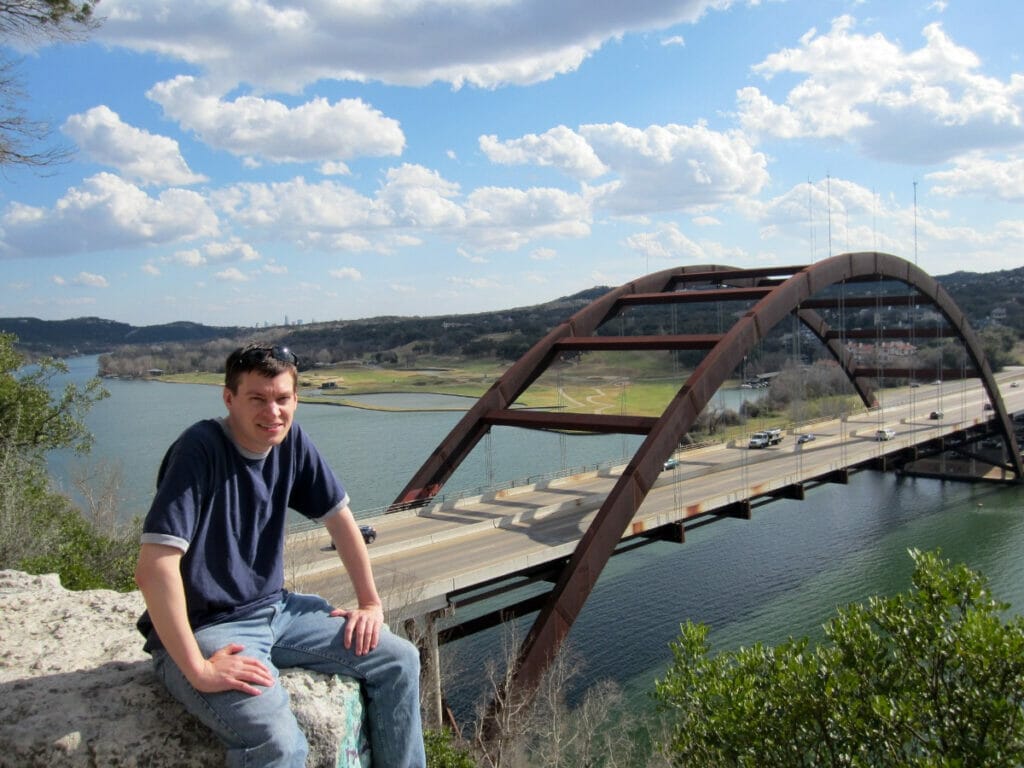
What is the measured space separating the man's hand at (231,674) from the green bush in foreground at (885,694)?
5.83 metres

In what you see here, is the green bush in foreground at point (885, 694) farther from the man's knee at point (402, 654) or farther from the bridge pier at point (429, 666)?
the bridge pier at point (429, 666)

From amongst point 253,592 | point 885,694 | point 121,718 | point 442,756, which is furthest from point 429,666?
point 253,592

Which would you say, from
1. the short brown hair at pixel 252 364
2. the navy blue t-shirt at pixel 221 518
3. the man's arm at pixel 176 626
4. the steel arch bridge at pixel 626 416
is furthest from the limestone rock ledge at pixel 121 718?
the steel arch bridge at pixel 626 416

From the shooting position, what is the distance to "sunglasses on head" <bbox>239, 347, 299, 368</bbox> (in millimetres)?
3582

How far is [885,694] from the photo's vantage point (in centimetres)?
842

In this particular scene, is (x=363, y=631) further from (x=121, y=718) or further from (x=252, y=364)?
(x=252, y=364)

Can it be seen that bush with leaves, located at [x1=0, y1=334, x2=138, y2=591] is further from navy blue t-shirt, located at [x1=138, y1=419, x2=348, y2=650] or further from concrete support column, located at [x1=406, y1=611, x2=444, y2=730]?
navy blue t-shirt, located at [x1=138, y1=419, x2=348, y2=650]

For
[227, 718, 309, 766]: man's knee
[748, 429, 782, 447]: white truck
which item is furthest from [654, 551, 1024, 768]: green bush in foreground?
[748, 429, 782, 447]: white truck

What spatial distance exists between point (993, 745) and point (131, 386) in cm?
11792

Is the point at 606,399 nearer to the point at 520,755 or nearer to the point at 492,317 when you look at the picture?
the point at 520,755

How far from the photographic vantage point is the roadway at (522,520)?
16.1 m

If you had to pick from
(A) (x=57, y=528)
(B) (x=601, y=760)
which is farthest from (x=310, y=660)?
(A) (x=57, y=528)

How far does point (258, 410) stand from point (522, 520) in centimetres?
1809

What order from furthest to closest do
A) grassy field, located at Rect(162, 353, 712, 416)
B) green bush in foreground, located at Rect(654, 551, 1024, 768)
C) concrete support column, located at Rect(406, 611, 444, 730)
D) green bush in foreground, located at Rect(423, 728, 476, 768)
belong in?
grassy field, located at Rect(162, 353, 712, 416), concrete support column, located at Rect(406, 611, 444, 730), green bush in foreground, located at Rect(423, 728, 476, 768), green bush in foreground, located at Rect(654, 551, 1024, 768)
